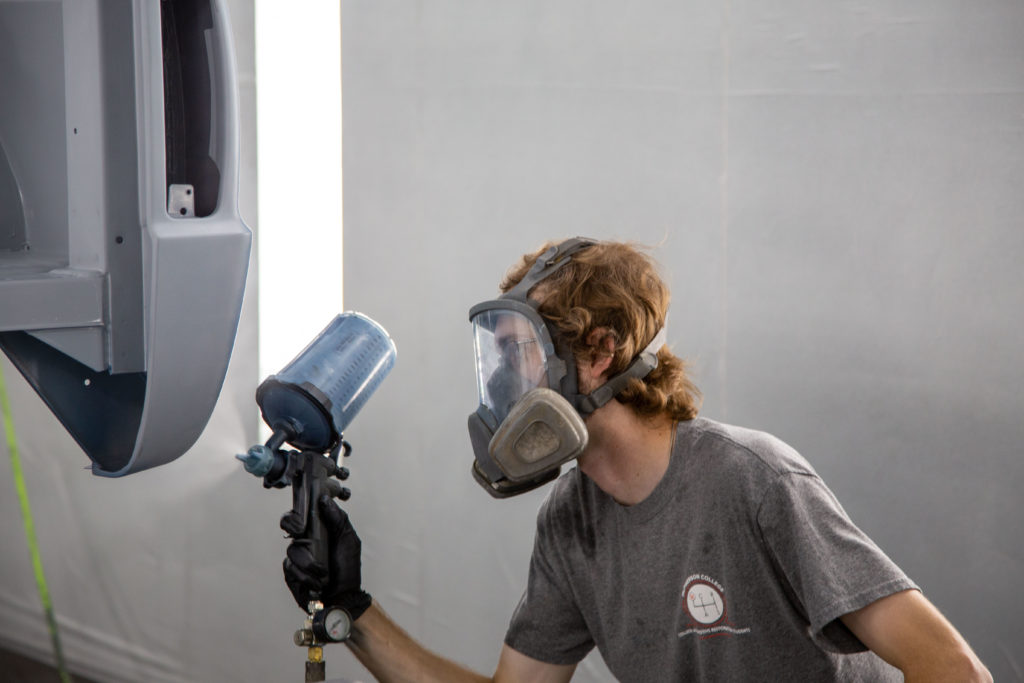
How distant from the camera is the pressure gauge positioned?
1719mm

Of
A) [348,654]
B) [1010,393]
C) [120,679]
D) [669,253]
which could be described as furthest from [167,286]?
[120,679]

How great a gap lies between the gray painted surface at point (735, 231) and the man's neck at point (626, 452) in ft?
3.07

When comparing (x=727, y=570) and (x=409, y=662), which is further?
(x=409, y=662)

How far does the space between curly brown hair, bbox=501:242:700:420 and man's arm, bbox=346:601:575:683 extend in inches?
23.5

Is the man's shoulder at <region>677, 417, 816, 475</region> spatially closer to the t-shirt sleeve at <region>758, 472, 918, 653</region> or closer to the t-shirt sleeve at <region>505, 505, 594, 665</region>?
the t-shirt sleeve at <region>758, 472, 918, 653</region>

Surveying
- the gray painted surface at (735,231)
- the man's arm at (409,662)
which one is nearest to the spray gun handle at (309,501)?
the man's arm at (409,662)

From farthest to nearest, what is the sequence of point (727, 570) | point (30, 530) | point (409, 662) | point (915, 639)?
1. point (30, 530)
2. point (409, 662)
3. point (727, 570)
4. point (915, 639)

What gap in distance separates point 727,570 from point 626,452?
27 cm

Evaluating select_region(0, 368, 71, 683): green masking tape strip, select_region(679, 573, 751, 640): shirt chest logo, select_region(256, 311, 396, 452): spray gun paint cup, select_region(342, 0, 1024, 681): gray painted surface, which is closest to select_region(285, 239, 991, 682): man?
select_region(679, 573, 751, 640): shirt chest logo

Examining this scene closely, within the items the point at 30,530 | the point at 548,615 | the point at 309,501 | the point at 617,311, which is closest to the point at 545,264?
the point at 617,311

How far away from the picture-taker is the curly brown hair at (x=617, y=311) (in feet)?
5.51

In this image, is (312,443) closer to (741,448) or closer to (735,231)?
(741,448)

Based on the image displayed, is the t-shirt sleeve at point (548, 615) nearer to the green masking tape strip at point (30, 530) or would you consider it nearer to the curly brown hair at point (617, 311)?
the curly brown hair at point (617, 311)

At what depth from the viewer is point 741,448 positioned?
5.35ft
